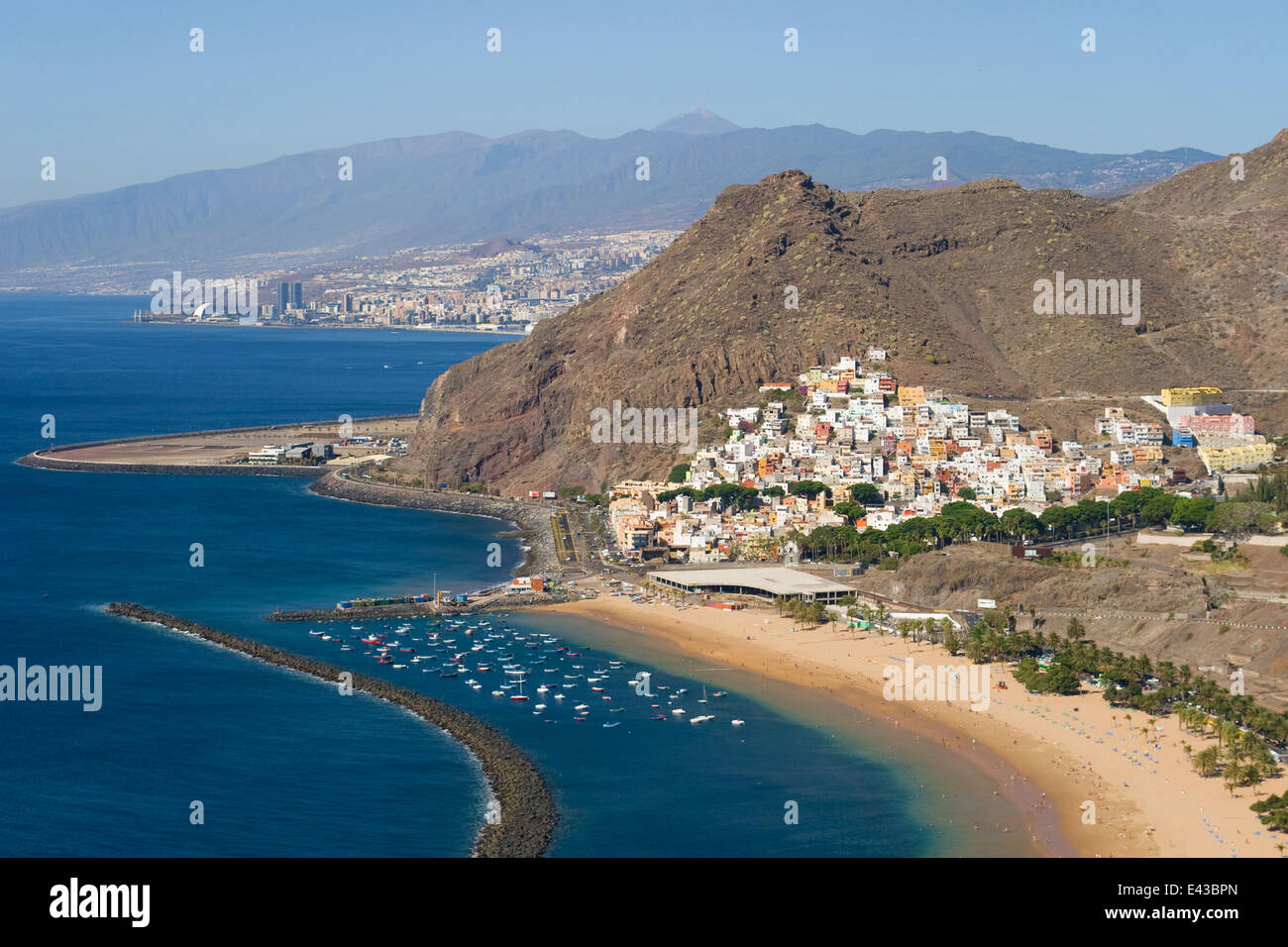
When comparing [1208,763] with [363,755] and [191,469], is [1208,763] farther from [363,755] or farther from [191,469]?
[191,469]

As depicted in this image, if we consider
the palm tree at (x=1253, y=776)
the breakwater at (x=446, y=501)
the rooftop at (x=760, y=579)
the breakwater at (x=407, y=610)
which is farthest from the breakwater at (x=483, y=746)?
the breakwater at (x=446, y=501)

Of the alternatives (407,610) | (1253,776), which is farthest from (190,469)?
(1253,776)

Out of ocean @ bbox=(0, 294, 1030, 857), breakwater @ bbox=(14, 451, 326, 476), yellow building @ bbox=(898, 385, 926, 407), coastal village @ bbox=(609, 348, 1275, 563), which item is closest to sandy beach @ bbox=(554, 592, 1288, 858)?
ocean @ bbox=(0, 294, 1030, 857)

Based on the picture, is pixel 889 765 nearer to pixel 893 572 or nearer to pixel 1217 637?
pixel 1217 637

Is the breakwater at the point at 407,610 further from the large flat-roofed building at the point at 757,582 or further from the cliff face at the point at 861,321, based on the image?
the cliff face at the point at 861,321
